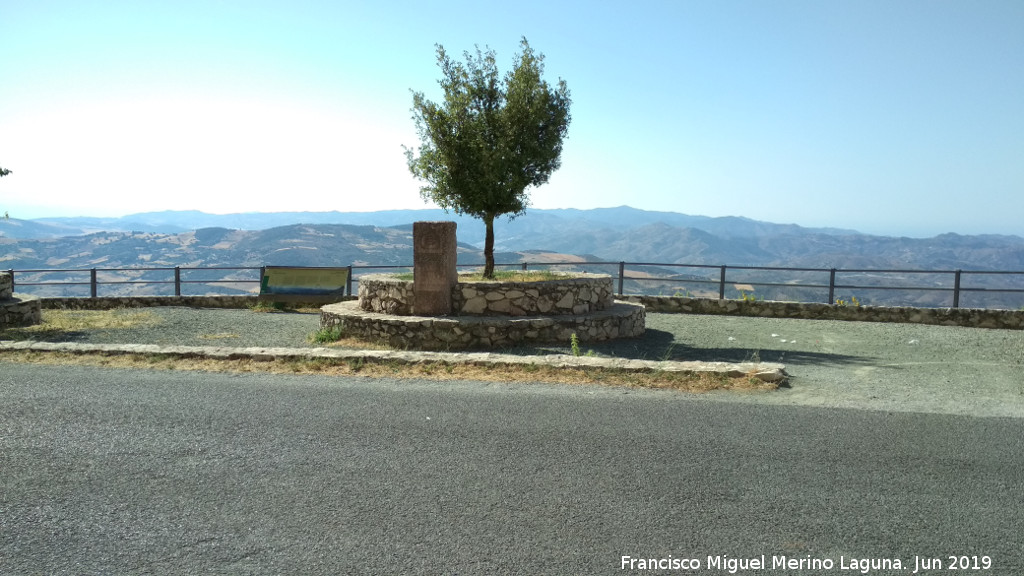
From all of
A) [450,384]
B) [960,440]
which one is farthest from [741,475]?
[450,384]

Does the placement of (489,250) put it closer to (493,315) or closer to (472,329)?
(493,315)

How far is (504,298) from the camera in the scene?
1109 cm

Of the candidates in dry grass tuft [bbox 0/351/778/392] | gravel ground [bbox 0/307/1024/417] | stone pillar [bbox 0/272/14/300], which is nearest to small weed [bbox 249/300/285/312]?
gravel ground [bbox 0/307/1024/417]

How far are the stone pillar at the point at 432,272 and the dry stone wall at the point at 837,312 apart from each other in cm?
629

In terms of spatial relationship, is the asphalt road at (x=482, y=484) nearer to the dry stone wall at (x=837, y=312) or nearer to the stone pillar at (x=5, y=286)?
the stone pillar at (x=5, y=286)

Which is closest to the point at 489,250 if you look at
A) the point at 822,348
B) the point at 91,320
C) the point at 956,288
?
the point at 822,348

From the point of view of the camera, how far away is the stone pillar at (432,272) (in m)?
11.0

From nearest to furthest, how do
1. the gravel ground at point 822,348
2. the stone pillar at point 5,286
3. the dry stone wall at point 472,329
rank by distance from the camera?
the gravel ground at point 822,348 → the dry stone wall at point 472,329 → the stone pillar at point 5,286

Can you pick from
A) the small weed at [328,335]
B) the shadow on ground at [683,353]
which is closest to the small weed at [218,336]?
the small weed at [328,335]

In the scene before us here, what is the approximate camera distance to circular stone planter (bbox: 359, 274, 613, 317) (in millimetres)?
11094

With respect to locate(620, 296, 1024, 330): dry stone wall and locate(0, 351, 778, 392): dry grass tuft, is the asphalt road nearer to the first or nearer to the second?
locate(0, 351, 778, 392): dry grass tuft

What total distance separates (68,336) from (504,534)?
10.6 metres

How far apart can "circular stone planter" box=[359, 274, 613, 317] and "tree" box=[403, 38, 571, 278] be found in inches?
65.1

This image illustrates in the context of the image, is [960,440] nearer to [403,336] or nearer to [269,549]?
[269,549]
